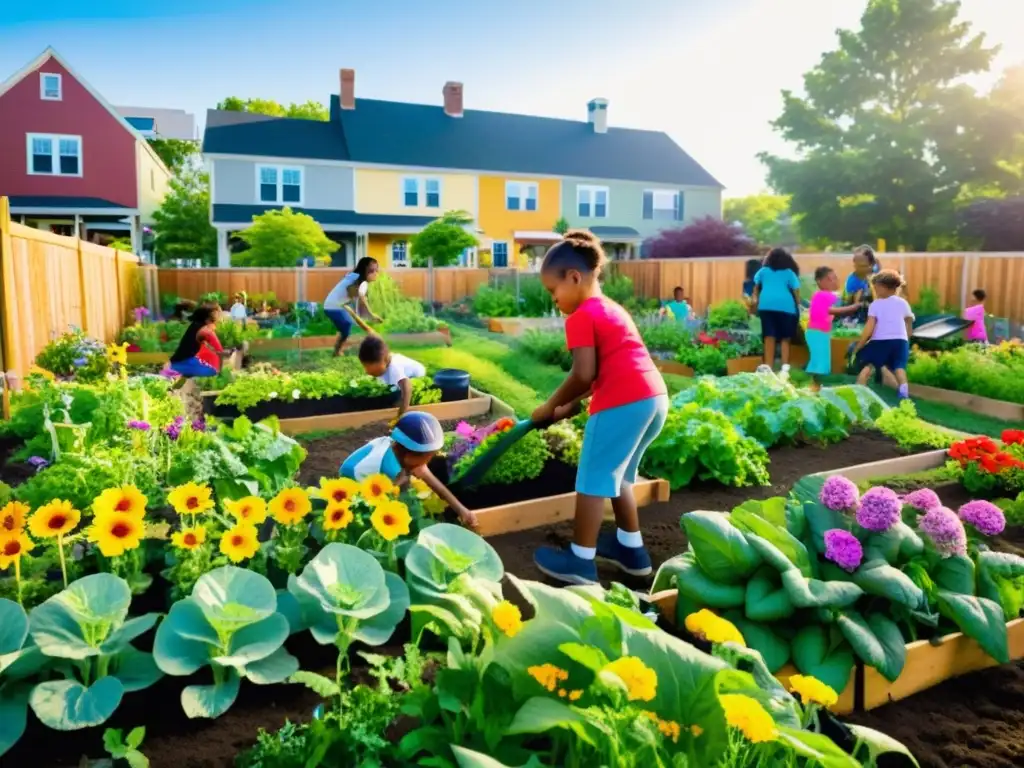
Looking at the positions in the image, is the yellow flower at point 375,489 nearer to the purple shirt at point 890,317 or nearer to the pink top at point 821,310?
the purple shirt at point 890,317

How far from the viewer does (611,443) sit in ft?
11.8

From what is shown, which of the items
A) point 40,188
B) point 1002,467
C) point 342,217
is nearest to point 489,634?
point 1002,467

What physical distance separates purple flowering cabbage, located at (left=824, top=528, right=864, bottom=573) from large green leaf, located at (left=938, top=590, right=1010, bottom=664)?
340 mm

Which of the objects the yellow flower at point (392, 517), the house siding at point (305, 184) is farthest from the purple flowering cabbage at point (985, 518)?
the house siding at point (305, 184)

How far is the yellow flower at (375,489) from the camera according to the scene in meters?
3.13

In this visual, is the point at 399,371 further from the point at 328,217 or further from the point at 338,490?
the point at 328,217

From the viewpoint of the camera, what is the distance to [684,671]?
2.04m

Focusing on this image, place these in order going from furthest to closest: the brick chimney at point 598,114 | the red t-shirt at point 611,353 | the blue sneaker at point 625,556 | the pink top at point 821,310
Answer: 1. the brick chimney at point 598,114
2. the pink top at point 821,310
3. the blue sneaker at point 625,556
4. the red t-shirt at point 611,353

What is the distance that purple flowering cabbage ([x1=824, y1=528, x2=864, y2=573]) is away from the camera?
2.95m

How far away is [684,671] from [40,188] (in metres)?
30.6

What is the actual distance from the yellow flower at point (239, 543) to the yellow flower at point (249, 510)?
69mm

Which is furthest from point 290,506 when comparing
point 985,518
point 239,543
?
point 985,518

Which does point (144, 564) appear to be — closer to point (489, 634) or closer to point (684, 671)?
Answer: point (489, 634)

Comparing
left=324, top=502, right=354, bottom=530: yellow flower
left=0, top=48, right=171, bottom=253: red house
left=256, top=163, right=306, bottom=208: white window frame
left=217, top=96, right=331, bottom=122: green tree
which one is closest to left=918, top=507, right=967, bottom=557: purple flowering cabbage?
left=324, top=502, right=354, bottom=530: yellow flower
